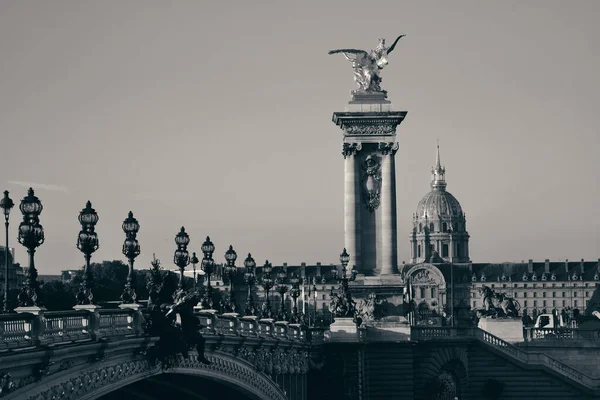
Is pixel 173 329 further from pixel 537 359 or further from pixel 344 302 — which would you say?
pixel 537 359

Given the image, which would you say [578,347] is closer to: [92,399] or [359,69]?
[359,69]

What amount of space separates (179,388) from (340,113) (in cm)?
3895

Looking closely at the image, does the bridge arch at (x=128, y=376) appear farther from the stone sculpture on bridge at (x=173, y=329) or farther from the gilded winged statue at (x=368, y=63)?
the gilded winged statue at (x=368, y=63)

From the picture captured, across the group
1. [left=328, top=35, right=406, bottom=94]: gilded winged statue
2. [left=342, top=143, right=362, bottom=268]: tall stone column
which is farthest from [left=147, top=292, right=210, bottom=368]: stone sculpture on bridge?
[left=328, top=35, right=406, bottom=94]: gilded winged statue

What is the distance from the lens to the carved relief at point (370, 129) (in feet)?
300

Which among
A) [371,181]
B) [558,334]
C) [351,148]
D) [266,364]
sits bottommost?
[266,364]

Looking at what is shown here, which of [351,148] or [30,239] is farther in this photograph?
[351,148]

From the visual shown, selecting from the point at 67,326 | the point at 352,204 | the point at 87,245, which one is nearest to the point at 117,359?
the point at 87,245

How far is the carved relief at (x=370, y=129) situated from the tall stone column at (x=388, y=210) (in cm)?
68

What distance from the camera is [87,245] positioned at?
37.1 metres

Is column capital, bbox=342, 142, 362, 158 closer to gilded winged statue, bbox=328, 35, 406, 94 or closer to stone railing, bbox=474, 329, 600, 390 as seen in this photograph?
gilded winged statue, bbox=328, 35, 406, 94

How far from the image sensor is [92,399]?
3566 centimetres

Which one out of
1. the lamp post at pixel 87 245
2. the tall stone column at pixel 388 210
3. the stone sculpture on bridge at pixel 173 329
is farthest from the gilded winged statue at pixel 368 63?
the lamp post at pixel 87 245

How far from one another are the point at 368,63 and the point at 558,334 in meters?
21.2
